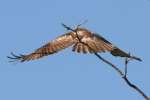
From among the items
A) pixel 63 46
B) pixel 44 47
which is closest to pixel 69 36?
pixel 63 46

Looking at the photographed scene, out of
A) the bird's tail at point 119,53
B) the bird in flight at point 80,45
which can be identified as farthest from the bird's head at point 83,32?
the bird's tail at point 119,53

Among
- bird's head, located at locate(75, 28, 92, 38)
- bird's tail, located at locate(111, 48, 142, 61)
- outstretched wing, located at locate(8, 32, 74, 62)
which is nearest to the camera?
bird's tail, located at locate(111, 48, 142, 61)

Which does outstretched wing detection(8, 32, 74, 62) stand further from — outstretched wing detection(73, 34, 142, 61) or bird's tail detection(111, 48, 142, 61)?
bird's tail detection(111, 48, 142, 61)

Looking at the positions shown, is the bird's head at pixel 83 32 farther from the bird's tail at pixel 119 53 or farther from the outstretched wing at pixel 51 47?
the bird's tail at pixel 119 53

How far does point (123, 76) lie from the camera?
5949mm

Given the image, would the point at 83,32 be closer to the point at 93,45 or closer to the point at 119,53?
the point at 93,45

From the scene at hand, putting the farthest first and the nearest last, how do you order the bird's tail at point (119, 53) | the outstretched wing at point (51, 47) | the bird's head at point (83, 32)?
the outstretched wing at point (51, 47) → the bird's head at point (83, 32) → the bird's tail at point (119, 53)

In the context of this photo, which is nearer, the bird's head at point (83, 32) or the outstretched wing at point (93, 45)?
the outstretched wing at point (93, 45)

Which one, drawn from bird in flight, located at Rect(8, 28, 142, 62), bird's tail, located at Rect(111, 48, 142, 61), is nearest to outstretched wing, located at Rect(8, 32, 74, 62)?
bird in flight, located at Rect(8, 28, 142, 62)

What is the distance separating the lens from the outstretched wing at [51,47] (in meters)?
8.03

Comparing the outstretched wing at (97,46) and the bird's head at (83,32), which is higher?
the bird's head at (83,32)

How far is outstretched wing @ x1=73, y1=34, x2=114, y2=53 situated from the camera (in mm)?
7385

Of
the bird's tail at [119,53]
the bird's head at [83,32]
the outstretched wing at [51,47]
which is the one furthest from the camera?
the outstretched wing at [51,47]

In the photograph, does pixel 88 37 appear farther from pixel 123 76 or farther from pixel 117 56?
pixel 123 76
